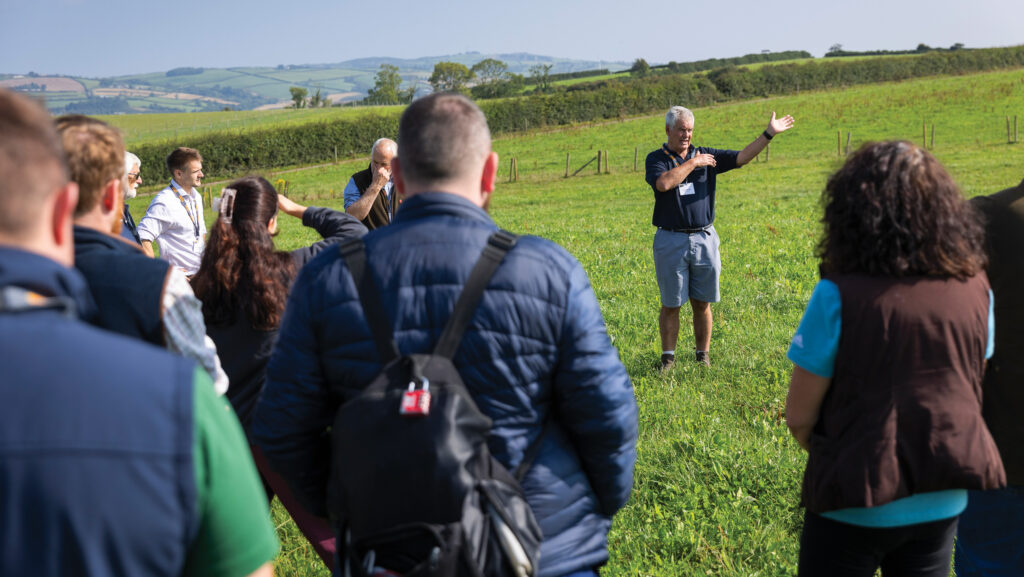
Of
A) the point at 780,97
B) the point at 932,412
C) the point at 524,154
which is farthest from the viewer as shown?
the point at 780,97

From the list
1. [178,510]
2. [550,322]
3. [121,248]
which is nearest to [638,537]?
[550,322]

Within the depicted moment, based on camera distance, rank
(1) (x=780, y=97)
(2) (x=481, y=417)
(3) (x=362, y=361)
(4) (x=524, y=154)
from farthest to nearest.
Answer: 1. (1) (x=780, y=97)
2. (4) (x=524, y=154)
3. (3) (x=362, y=361)
4. (2) (x=481, y=417)

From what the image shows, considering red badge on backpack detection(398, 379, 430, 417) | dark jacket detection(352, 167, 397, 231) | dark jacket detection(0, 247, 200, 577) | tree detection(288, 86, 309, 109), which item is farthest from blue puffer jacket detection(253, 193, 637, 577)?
tree detection(288, 86, 309, 109)

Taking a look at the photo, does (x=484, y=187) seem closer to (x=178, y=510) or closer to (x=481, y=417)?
(x=481, y=417)

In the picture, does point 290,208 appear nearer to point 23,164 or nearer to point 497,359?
point 497,359

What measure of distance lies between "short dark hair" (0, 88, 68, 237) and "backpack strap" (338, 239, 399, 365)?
3.04 feet

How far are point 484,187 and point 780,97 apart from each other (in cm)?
6970

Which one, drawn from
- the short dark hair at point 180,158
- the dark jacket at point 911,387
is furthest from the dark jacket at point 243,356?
the short dark hair at point 180,158

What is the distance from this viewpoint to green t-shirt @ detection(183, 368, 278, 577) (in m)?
1.40

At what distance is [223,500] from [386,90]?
128439 mm

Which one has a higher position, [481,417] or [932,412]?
[481,417]

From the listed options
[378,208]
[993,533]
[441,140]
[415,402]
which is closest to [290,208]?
[441,140]

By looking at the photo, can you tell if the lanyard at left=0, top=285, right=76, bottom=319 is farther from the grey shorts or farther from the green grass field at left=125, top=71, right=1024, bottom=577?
the grey shorts

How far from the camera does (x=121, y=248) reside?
8.52 feet
